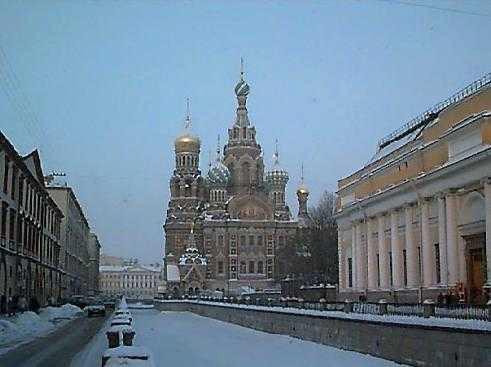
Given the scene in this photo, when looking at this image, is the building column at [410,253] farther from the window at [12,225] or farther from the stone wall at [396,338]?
the window at [12,225]

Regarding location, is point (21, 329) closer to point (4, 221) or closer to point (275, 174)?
point (4, 221)

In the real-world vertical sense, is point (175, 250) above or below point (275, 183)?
below

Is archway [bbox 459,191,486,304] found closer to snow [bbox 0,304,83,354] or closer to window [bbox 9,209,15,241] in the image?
snow [bbox 0,304,83,354]

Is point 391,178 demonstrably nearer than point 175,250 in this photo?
Yes

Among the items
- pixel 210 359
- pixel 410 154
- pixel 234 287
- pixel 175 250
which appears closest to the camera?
pixel 210 359

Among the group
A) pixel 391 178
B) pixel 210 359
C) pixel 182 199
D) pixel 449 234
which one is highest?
pixel 182 199

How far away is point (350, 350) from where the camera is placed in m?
27.1

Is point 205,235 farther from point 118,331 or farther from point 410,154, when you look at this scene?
point 118,331

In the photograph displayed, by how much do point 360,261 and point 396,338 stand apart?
34.7m

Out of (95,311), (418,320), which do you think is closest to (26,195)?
(95,311)

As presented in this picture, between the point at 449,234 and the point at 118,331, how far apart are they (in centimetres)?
2531

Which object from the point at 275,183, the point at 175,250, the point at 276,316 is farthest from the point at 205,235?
the point at 276,316

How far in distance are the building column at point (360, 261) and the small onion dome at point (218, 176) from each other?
219ft

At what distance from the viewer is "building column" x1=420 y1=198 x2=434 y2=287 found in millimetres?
43438
